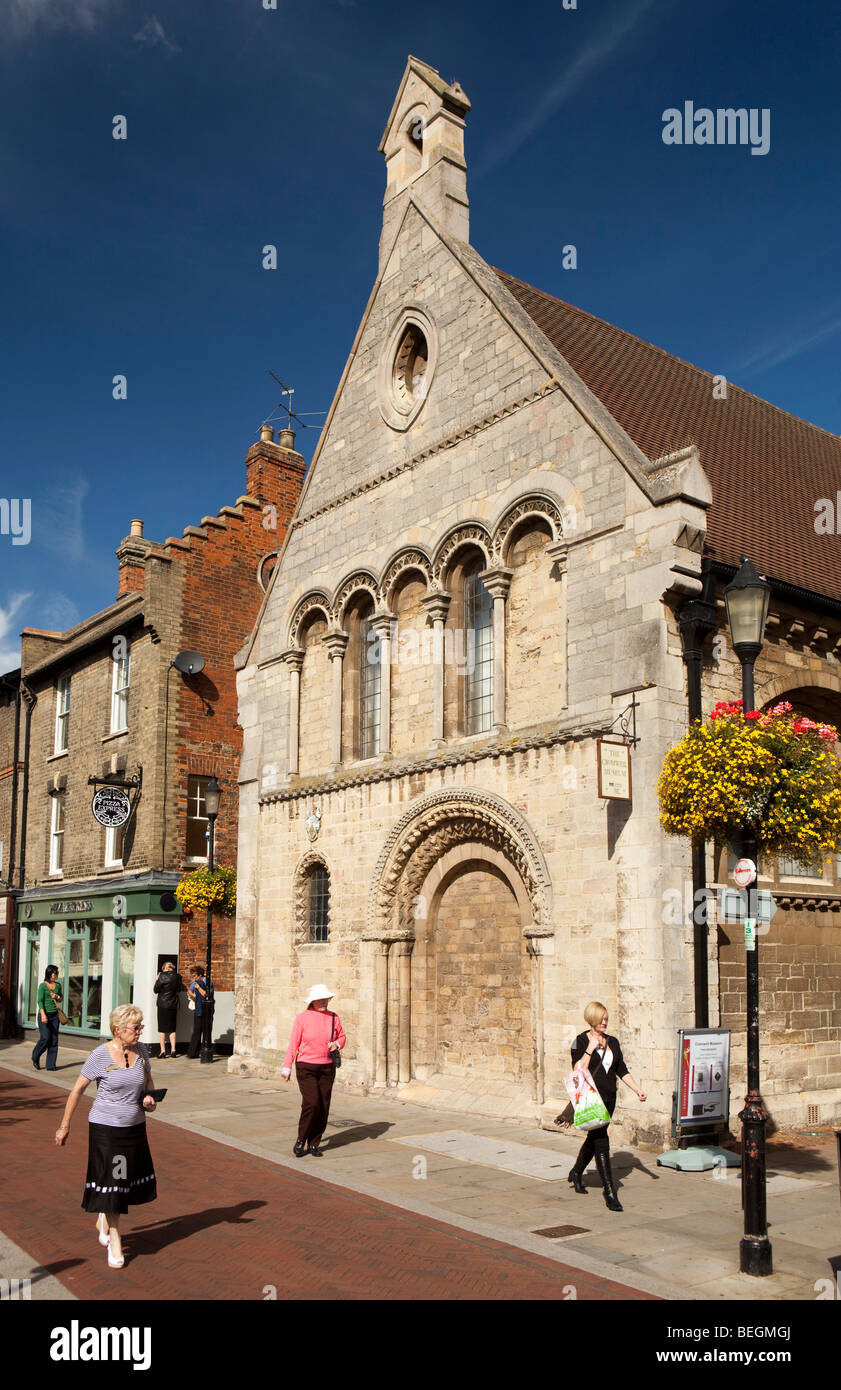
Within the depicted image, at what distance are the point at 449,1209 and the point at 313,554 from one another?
42.6 ft

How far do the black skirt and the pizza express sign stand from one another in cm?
1633

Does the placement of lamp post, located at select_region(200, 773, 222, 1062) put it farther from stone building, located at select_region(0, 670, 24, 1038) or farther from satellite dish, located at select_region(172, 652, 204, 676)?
stone building, located at select_region(0, 670, 24, 1038)

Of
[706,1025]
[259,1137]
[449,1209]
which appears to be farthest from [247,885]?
[449,1209]

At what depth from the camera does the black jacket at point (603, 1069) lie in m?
10.2

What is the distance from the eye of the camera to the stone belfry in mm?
18859

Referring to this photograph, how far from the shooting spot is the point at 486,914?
16094 mm

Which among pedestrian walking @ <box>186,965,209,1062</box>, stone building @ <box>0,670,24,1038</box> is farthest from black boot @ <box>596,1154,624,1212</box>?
stone building @ <box>0,670,24,1038</box>

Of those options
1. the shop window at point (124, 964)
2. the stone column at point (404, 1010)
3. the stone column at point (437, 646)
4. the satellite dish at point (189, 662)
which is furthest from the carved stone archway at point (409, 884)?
the shop window at point (124, 964)

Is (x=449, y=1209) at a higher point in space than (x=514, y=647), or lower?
lower

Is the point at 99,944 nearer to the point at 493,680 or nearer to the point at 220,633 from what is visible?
the point at 220,633

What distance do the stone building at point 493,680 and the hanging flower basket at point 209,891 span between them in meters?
1.65

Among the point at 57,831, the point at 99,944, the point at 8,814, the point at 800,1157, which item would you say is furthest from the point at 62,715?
the point at 800,1157

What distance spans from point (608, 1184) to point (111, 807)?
16403 millimetres
